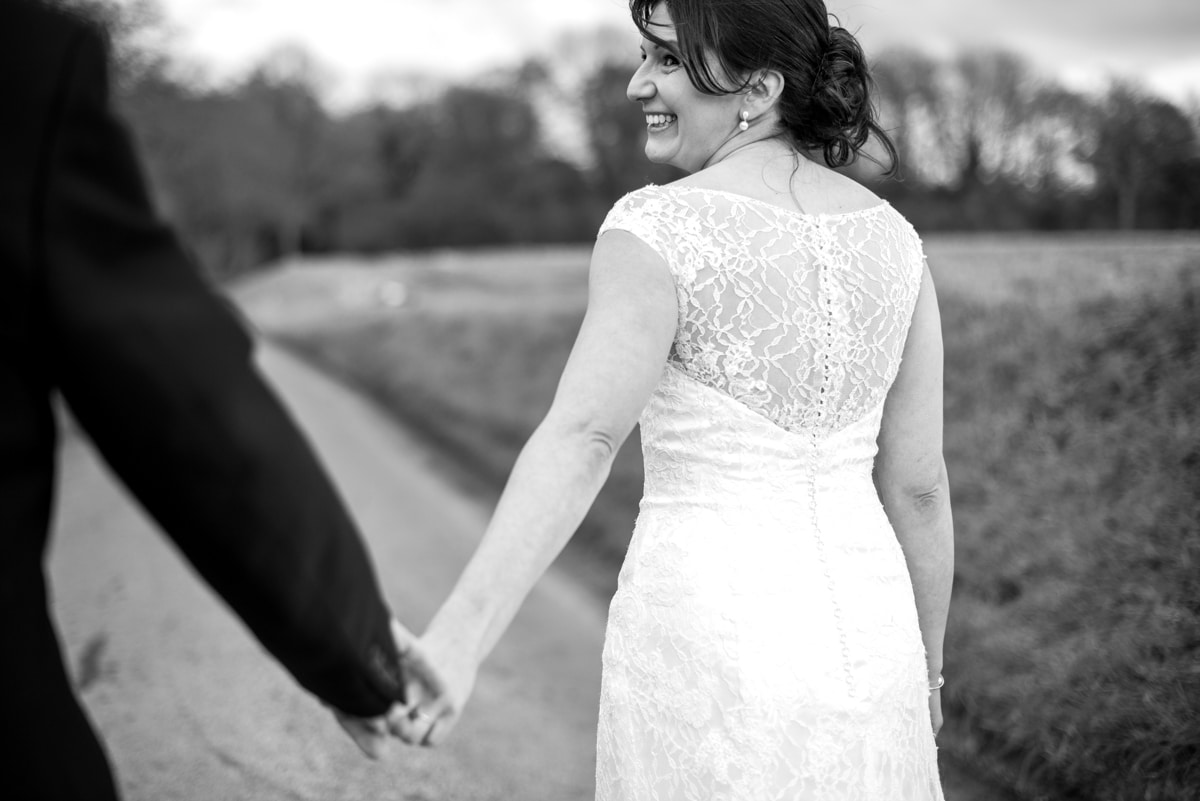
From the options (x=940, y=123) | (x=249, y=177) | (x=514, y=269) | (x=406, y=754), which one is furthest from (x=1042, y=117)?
(x=406, y=754)

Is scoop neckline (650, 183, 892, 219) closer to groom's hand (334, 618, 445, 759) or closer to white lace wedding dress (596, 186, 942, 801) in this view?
white lace wedding dress (596, 186, 942, 801)

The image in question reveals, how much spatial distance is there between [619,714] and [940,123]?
163 ft

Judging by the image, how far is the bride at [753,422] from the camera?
2.28 meters

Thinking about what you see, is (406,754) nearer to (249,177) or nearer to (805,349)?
(805,349)

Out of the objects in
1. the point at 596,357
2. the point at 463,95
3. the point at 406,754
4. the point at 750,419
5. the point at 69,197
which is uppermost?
the point at 69,197

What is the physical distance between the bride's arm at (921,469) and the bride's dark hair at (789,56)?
1.44ft

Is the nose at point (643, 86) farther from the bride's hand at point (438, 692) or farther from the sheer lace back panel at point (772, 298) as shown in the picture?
the bride's hand at point (438, 692)

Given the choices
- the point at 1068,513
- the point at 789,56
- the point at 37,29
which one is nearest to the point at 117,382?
the point at 37,29

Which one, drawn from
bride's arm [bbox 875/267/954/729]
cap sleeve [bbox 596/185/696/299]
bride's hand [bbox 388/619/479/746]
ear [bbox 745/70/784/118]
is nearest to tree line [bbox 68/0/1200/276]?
bride's arm [bbox 875/267/954/729]

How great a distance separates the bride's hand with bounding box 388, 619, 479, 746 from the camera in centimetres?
185

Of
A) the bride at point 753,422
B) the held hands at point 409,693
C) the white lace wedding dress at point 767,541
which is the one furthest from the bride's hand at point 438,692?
the white lace wedding dress at point 767,541

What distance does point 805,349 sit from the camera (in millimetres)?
2367

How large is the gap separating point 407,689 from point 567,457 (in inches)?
20.8

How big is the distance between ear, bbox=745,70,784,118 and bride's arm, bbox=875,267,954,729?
0.57 m
